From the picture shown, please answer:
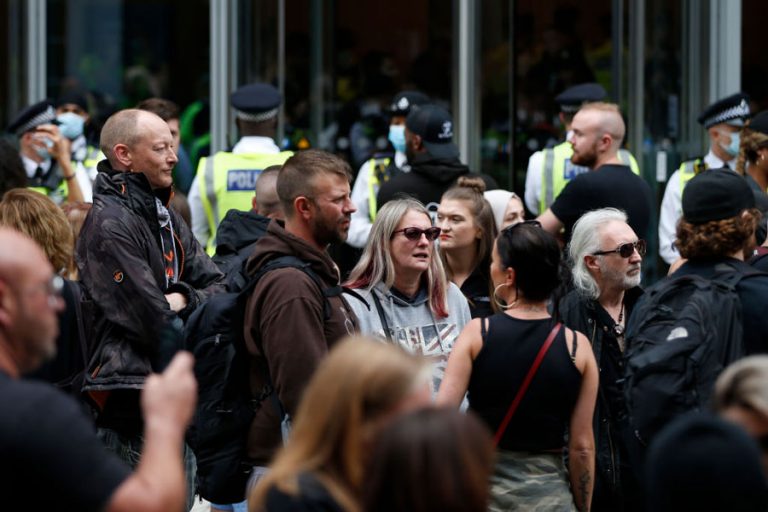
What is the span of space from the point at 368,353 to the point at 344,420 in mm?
147

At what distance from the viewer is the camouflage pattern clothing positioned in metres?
4.60

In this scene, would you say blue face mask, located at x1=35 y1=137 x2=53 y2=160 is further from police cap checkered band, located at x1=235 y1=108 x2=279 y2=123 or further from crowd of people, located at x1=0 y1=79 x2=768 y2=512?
crowd of people, located at x1=0 y1=79 x2=768 y2=512

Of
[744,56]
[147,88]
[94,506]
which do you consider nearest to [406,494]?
[94,506]

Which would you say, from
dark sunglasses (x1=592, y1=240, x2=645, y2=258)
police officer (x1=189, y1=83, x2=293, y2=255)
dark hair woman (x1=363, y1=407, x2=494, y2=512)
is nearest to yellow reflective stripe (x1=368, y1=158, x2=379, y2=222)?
police officer (x1=189, y1=83, x2=293, y2=255)

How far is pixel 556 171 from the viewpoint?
847cm

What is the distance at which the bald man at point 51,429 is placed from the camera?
281 centimetres

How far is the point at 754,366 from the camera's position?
120 inches

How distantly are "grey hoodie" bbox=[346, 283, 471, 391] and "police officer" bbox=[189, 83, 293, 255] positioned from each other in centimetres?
270

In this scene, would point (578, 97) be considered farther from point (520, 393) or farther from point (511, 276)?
point (520, 393)

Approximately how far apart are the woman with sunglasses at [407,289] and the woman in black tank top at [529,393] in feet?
1.72

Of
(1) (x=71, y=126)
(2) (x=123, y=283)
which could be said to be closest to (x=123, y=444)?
(2) (x=123, y=283)

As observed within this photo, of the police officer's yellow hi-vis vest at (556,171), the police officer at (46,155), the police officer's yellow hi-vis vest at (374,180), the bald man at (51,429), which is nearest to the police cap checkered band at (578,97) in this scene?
the police officer's yellow hi-vis vest at (556,171)

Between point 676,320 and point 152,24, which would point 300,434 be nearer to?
point 676,320

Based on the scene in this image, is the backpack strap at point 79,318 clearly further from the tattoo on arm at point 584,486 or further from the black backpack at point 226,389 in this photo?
the tattoo on arm at point 584,486
